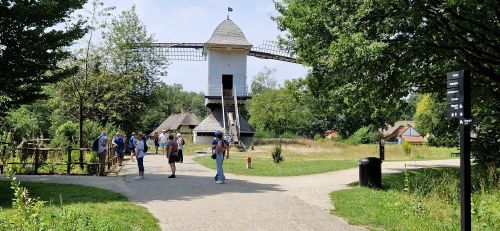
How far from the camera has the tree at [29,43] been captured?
47.8 ft

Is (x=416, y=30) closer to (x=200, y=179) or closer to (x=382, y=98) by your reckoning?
(x=382, y=98)

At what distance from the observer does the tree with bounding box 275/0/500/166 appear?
14352 mm

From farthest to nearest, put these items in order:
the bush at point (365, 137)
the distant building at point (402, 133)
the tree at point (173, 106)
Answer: the distant building at point (402, 133) < the tree at point (173, 106) < the bush at point (365, 137)

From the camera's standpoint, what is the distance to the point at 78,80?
84.9ft

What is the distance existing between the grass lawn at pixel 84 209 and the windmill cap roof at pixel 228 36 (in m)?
31.6

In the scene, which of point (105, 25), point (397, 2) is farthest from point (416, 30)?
point (105, 25)

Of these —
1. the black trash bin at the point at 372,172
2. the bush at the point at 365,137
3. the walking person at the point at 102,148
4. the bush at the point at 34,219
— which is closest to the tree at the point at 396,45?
the black trash bin at the point at 372,172

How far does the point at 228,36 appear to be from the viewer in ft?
153

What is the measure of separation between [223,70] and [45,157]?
2641cm

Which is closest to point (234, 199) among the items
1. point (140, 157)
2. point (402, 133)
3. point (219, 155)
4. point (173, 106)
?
point (219, 155)

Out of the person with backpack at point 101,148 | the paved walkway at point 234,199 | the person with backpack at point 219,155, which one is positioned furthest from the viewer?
the person with backpack at point 101,148

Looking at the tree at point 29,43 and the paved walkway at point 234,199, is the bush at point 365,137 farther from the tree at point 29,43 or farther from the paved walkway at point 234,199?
the tree at point 29,43

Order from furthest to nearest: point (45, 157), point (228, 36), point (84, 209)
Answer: point (228, 36)
point (45, 157)
point (84, 209)

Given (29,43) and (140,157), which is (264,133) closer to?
(140,157)
